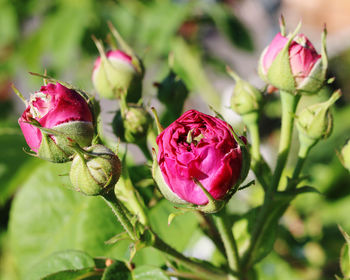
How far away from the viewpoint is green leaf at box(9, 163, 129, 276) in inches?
37.9

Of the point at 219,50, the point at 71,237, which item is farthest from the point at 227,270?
the point at 219,50

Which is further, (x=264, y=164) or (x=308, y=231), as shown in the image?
(x=308, y=231)

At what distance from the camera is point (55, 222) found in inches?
40.4

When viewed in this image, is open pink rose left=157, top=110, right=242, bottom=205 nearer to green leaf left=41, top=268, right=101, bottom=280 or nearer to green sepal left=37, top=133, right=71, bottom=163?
green sepal left=37, top=133, right=71, bottom=163

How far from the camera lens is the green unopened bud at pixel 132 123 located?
2.94ft

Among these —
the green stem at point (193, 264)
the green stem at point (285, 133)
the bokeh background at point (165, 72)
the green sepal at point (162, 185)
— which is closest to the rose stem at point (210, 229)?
the green stem at point (193, 264)

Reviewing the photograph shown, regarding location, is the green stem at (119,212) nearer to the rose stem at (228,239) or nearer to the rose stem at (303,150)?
the rose stem at (228,239)

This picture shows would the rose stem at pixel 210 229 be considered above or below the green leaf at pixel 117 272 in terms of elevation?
below

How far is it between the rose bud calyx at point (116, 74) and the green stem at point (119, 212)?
0.30 meters

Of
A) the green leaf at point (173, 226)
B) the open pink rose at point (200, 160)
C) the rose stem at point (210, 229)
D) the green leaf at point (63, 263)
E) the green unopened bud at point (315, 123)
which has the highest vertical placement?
the open pink rose at point (200, 160)

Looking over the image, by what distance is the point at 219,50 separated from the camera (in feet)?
17.4

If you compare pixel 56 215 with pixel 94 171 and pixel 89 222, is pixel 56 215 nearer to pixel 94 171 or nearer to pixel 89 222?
pixel 89 222

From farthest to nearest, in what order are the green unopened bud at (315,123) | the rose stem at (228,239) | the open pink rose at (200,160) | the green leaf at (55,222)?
the green leaf at (55,222)
the green unopened bud at (315,123)
the rose stem at (228,239)
the open pink rose at (200,160)

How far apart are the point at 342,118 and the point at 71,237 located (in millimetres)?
2306
